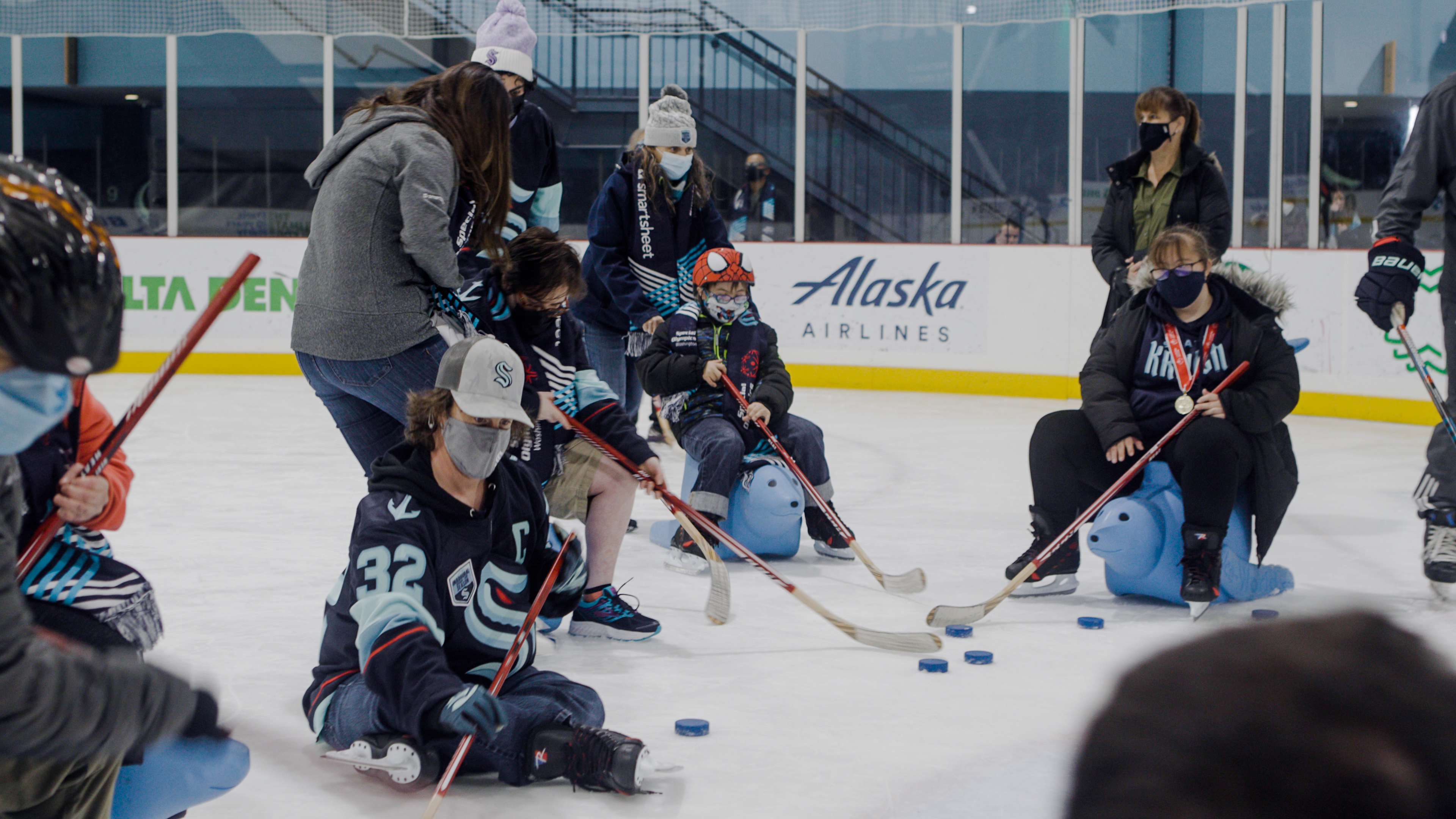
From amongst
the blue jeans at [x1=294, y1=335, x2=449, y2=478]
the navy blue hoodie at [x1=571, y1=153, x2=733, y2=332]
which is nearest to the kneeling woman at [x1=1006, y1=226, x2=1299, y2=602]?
the navy blue hoodie at [x1=571, y1=153, x2=733, y2=332]

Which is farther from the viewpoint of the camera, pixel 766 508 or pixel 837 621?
pixel 766 508

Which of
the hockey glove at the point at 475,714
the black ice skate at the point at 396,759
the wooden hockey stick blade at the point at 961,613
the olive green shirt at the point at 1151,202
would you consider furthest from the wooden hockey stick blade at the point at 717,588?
the olive green shirt at the point at 1151,202

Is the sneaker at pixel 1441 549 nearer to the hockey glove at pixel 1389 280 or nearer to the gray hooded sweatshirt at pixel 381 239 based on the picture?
the hockey glove at pixel 1389 280

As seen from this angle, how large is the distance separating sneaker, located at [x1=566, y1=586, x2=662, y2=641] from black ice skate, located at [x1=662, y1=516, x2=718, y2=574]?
1.92 feet

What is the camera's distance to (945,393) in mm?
7492

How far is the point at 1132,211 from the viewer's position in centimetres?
409

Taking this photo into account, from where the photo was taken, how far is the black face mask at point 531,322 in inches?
110

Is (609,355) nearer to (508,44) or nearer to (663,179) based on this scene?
(663,179)

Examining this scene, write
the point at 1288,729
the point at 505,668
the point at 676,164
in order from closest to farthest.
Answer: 1. the point at 1288,729
2. the point at 505,668
3. the point at 676,164

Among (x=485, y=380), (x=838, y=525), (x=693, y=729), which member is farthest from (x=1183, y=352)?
(x=485, y=380)

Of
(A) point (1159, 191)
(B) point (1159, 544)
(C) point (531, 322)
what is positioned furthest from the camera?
(A) point (1159, 191)

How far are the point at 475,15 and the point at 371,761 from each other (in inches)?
292

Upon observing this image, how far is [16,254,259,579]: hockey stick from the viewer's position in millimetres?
1477

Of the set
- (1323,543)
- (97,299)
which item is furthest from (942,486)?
(97,299)
